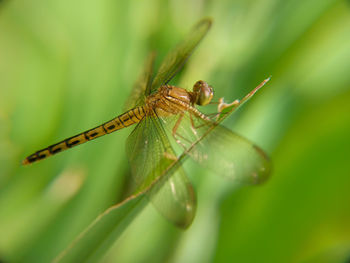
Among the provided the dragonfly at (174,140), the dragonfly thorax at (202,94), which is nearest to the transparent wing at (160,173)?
the dragonfly at (174,140)

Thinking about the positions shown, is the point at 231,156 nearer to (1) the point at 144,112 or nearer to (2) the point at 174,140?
(2) the point at 174,140

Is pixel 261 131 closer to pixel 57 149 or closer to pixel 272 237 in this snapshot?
pixel 272 237

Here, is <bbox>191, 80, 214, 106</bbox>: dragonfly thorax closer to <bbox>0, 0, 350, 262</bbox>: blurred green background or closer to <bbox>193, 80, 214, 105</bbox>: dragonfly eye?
<bbox>193, 80, 214, 105</bbox>: dragonfly eye

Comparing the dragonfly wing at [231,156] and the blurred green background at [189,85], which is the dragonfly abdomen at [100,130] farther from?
the dragonfly wing at [231,156]

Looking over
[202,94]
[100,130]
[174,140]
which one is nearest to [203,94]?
[202,94]

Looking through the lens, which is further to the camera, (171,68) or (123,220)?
(171,68)

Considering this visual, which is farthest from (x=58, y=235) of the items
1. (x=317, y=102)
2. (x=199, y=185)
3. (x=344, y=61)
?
(x=344, y=61)
